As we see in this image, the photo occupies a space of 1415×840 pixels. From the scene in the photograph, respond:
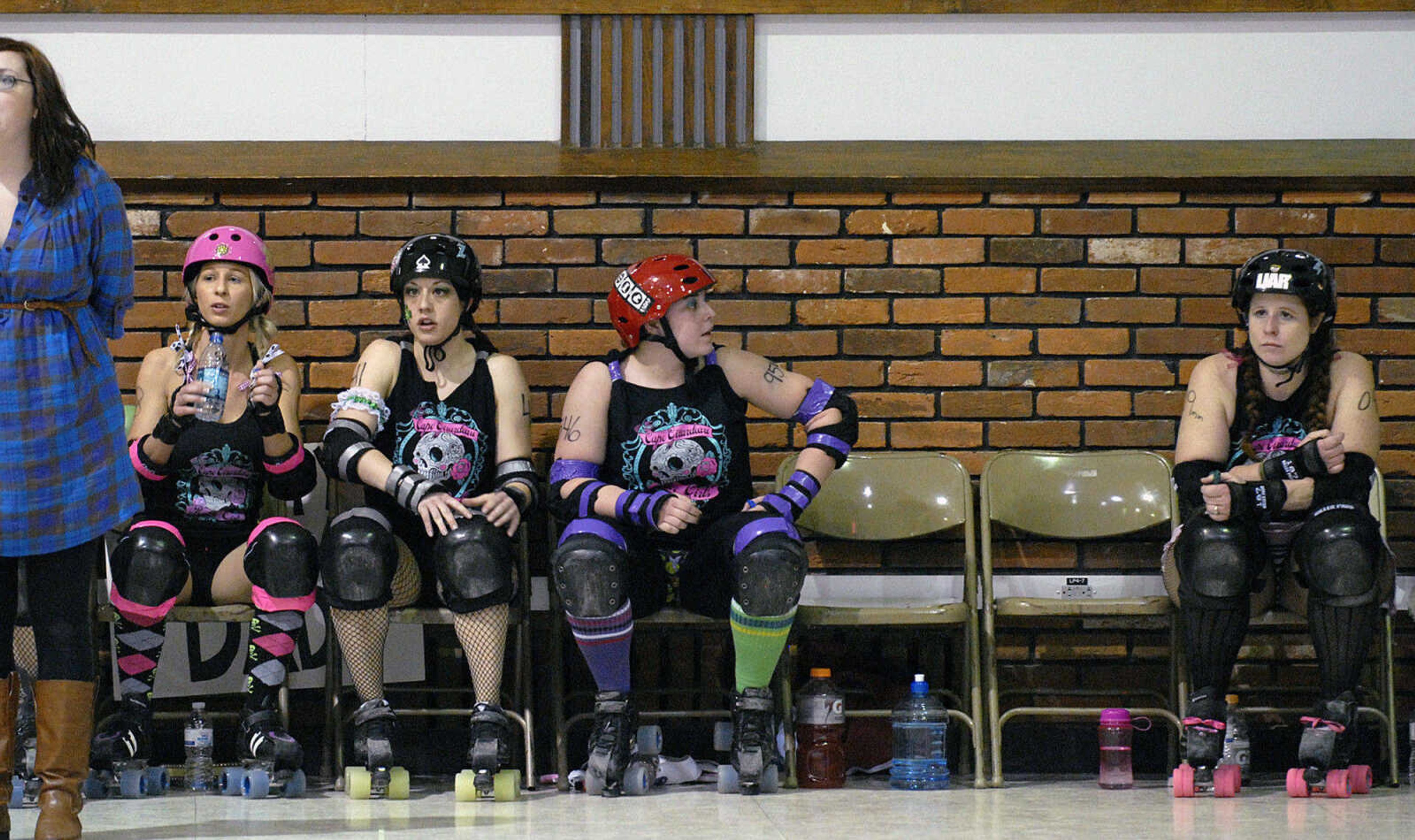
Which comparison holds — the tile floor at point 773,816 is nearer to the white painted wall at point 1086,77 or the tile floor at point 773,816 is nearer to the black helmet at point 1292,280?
the black helmet at point 1292,280

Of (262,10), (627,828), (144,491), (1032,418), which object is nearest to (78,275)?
(144,491)

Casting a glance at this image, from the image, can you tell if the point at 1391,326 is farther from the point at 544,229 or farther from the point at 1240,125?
the point at 544,229

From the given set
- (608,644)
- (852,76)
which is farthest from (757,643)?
(852,76)

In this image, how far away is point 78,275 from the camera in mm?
2756

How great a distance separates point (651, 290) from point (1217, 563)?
1.42 metres

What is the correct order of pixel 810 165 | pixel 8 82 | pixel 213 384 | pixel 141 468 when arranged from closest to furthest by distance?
1. pixel 8 82
2. pixel 213 384
3. pixel 141 468
4. pixel 810 165

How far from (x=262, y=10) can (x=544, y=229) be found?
94cm

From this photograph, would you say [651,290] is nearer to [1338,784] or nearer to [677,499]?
[677,499]

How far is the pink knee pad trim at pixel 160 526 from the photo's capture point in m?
3.52

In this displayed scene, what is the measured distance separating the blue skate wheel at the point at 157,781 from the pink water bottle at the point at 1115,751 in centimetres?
210

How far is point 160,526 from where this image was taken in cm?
353

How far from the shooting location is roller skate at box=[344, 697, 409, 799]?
341 centimetres

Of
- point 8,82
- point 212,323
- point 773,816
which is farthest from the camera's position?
point 212,323

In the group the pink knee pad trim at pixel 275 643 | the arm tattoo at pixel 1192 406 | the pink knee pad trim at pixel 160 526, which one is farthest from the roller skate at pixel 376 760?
the arm tattoo at pixel 1192 406
